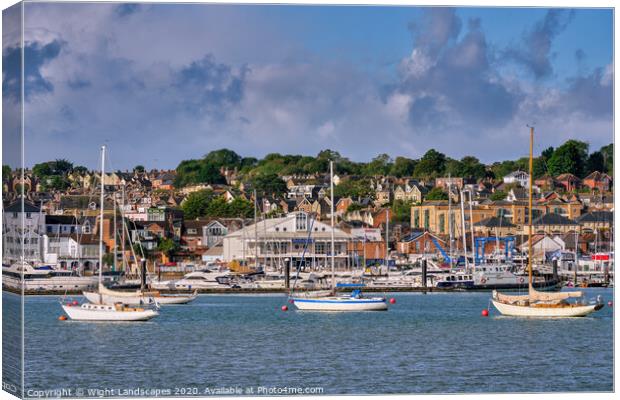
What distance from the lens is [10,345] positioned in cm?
1363

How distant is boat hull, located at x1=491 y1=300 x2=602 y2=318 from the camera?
84.8 feet

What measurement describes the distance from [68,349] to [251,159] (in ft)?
238

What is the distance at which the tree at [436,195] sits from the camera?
72000mm

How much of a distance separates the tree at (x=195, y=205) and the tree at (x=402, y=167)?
1283 centimetres

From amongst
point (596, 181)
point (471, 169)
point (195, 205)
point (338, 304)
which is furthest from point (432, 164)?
point (338, 304)

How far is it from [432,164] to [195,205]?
13232mm

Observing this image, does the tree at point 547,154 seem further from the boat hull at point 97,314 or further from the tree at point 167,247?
the boat hull at point 97,314

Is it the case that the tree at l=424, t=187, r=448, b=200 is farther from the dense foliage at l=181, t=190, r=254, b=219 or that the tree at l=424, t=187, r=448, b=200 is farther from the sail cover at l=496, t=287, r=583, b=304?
the sail cover at l=496, t=287, r=583, b=304

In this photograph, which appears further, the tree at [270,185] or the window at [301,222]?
the tree at [270,185]

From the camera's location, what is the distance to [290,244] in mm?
52031

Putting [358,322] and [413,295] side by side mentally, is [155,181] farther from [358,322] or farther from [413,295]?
[358,322]

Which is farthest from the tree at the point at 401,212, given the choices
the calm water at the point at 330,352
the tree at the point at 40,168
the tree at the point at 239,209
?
the tree at the point at 40,168

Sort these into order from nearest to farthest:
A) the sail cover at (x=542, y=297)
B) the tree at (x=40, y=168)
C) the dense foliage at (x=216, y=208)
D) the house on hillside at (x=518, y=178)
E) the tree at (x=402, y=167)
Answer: the tree at (x=40, y=168) < the sail cover at (x=542, y=297) < the dense foliage at (x=216, y=208) < the house on hillside at (x=518, y=178) < the tree at (x=402, y=167)

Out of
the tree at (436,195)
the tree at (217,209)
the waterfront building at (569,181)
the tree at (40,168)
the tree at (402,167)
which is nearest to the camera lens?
the tree at (40,168)
